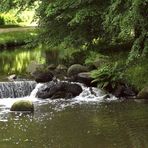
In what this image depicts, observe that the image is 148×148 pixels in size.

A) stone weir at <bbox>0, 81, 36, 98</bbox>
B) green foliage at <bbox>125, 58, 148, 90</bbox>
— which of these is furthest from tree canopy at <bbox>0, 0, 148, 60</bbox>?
stone weir at <bbox>0, 81, 36, 98</bbox>

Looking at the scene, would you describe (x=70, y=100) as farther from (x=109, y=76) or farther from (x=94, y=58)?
(x=94, y=58)

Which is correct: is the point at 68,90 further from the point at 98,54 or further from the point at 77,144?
the point at 77,144

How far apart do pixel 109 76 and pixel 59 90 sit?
2.12 meters

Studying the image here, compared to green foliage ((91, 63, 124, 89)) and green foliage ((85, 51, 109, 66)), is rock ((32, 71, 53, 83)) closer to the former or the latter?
green foliage ((85, 51, 109, 66))

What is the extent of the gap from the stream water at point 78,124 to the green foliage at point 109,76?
45cm

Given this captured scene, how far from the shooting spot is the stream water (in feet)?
46.0

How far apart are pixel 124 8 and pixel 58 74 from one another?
6.04m

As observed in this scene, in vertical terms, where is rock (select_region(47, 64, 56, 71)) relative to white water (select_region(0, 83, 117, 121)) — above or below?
above

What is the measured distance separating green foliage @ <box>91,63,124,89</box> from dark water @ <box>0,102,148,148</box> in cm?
198

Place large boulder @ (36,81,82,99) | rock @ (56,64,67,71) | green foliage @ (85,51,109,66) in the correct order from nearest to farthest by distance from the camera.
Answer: large boulder @ (36,81,82,99)
green foliage @ (85,51,109,66)
rock @ (56,64,67,71)

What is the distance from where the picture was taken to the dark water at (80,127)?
14.0 meters

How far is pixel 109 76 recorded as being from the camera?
69.6ft

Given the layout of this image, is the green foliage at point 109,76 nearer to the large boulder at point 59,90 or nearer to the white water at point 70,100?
the white water at point 70,100

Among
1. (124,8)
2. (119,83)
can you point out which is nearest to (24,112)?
(119,83)
